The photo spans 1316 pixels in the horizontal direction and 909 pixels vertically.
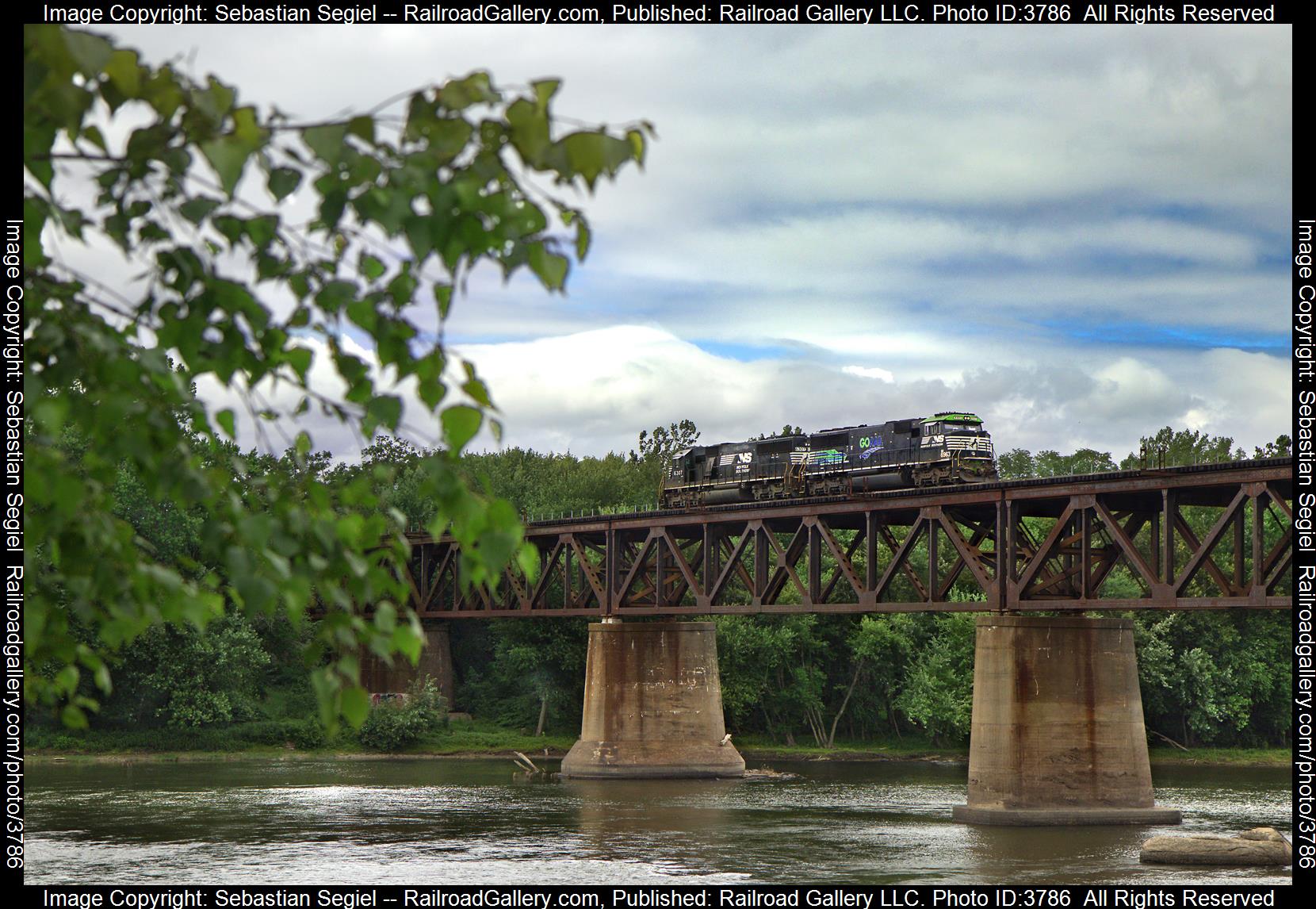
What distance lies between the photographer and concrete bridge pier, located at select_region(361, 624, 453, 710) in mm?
96875

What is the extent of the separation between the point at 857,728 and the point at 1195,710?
2249cm

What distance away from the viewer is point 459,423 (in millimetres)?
7219

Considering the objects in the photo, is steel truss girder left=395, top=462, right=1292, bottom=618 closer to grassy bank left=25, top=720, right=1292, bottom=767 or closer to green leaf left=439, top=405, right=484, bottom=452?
grassy bank left=25, top=720, right=1292, bottom=767

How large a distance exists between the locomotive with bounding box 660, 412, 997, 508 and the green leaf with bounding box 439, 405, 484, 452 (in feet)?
188

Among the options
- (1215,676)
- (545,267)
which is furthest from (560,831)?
(1215,676)

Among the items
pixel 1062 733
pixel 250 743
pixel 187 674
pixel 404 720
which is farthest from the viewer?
pixel 404 720

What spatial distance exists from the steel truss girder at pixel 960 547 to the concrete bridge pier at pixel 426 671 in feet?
30.4

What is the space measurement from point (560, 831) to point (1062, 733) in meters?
16.2

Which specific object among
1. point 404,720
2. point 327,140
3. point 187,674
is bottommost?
point 404,720

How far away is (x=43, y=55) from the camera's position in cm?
699

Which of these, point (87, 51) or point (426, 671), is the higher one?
point (87, 51)

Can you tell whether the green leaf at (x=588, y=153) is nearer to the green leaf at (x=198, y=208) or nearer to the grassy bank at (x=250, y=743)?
the green leaf at (x=198, y=208)

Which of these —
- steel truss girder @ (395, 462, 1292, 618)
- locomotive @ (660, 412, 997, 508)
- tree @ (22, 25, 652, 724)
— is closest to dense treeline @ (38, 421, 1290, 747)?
steel truss girder @ (395, 462, 1292, 618)
